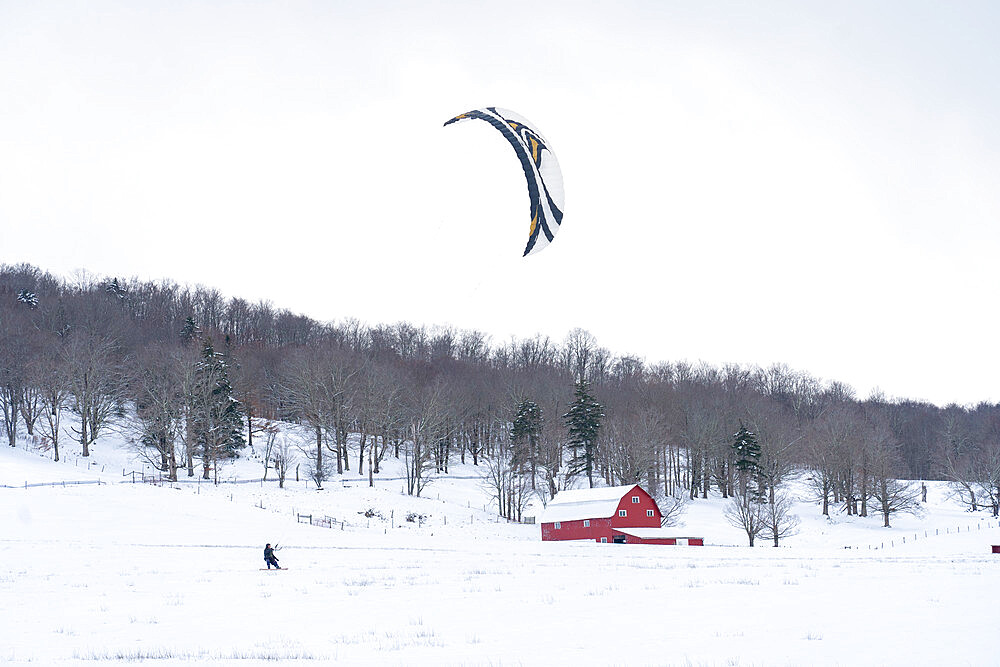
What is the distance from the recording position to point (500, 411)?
9044cm

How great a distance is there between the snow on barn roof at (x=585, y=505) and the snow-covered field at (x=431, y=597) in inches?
417

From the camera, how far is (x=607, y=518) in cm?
6109

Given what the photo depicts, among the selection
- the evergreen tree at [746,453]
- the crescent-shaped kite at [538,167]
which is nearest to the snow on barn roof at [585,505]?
the evergreen tree at [746,453]

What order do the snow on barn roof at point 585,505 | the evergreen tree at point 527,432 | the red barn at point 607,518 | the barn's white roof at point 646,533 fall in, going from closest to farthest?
the barn's white roof at point 646,533
the red barn at point 607,518
the snow on barn roof at point 585,505
the evergreen tree at point 527,432

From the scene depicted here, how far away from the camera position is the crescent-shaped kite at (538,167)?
2839 cm

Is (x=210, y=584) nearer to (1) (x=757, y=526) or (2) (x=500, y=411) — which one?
(1) (x=757, y=526)

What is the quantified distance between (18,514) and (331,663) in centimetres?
4042

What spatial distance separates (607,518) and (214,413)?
37576 millimetres

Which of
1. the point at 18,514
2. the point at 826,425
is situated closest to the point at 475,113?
the point at 18,514

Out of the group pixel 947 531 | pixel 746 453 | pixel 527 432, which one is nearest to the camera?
pixel 947 531

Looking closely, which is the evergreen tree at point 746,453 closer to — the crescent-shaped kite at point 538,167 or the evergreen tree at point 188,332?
the crescent-shaped kite at point 538,167

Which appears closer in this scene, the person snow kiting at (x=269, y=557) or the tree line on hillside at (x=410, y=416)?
the person snow kiting at (x=269, y=557)

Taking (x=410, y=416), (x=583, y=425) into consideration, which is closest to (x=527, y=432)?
(x=583, y=425)

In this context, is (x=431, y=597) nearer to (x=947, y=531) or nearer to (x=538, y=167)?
(x=538, y=167)
